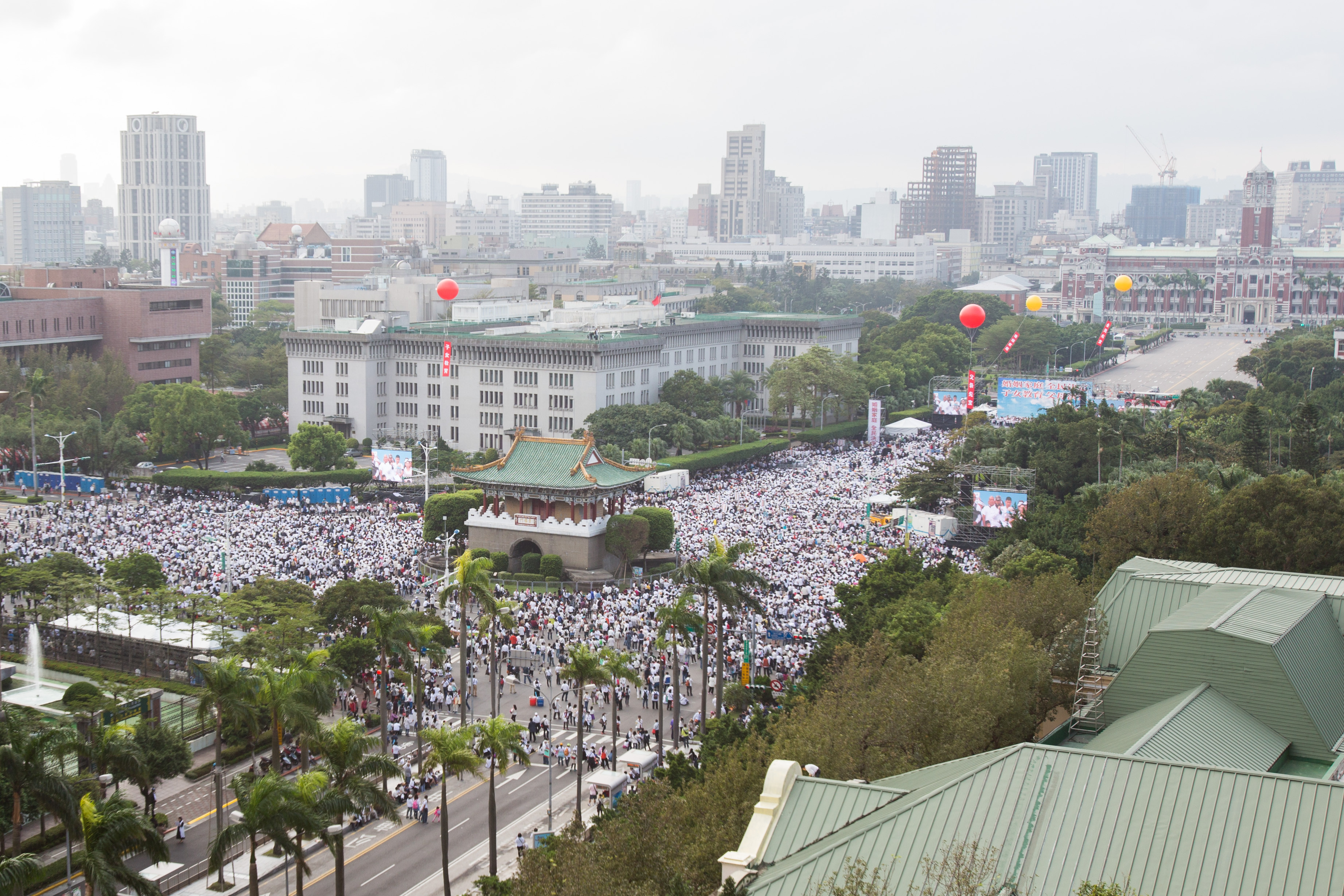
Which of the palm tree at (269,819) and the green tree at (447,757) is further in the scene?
the green tree at (447,757)

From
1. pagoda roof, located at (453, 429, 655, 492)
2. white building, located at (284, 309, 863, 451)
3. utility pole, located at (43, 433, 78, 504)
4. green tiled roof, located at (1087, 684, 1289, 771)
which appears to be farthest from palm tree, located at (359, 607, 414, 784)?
white building, located at (284, 309, 863, 451)

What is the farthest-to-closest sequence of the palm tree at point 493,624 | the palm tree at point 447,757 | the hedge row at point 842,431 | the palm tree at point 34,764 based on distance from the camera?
the hedge row at point 842,431
the palm tree at point 493,624
the palm tree at point 34,764
the palm tree at point 447,757

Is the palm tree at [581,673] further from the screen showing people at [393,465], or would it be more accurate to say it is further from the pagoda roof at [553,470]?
the screen showing people at [393,465]

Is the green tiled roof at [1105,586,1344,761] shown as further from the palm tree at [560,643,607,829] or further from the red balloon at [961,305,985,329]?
the red balloon at [961,305,985,329]

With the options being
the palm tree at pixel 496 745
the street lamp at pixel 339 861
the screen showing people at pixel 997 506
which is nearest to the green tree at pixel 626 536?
the screen showing people at pixel 997 506

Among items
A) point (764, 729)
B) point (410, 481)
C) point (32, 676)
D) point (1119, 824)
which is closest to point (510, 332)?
point (410, 481)

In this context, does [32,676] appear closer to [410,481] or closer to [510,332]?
[410,481]

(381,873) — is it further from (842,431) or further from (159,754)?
(842,431)
